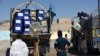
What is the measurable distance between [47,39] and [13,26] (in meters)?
1.38

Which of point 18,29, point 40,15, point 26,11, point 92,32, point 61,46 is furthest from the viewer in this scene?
point 92,32

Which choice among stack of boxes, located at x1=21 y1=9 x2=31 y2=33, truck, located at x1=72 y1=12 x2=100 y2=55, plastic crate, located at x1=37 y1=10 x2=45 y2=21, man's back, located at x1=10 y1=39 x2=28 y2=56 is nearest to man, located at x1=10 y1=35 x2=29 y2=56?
man's back, located at x1=10 y1=39 x2=28 y2=56

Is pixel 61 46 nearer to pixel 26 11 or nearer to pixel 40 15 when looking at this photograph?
pixel 40 15

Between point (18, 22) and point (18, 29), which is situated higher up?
point (18, 22)

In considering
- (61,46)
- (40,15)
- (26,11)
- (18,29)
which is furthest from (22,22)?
(61,46)

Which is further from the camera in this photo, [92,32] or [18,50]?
[92,32]

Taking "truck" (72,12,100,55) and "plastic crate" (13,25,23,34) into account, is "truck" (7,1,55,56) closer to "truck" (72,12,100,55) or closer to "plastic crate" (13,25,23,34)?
"plastic crate" (13,25,23,34)

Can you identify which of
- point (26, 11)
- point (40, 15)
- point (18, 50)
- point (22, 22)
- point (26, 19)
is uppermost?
point (26, 11)

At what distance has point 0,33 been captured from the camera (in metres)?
51.2

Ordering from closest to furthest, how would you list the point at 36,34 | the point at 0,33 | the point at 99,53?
1. the point at 36,34
2. the point at 99,53
3. the point at 0,33

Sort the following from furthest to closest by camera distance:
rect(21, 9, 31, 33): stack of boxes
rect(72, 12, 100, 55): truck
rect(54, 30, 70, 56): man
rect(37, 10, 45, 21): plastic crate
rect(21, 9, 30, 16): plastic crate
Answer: rect(72, 12, 100, 55): truck → rect(37, 10, 45, 21): plastic crate → rect(21, 9, 30, 16): plastic crate → rect(21, 9, 31, 33): stack of boxes → rect(54, 30, 70, 56): man

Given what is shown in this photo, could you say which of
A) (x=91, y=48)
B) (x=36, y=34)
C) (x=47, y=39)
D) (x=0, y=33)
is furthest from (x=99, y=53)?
(x=0, y=33)

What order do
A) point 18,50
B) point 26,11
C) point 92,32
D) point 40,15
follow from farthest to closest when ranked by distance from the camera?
point 92,32, point 40,15, point 26,11, point 18,50

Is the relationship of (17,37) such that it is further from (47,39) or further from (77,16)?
(77,16)
